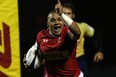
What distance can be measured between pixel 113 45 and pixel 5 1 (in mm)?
4793

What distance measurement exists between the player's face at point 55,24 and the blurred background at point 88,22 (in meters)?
2.46

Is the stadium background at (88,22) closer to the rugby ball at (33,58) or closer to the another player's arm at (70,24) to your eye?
the rugby ball at (33,58)

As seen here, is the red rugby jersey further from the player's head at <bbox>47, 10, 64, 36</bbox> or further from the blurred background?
the blurred background

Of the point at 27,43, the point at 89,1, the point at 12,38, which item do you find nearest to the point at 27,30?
the point at 27,43

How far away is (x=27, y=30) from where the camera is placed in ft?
31.9

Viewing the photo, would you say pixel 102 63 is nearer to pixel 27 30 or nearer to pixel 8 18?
pixel 27 30

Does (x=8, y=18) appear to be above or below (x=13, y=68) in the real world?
above

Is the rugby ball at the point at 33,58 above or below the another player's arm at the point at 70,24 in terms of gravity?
below

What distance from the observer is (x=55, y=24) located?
663 centimetres

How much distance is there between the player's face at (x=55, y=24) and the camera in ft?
21.7

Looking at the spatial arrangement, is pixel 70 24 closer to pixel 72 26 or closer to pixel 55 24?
pixel 72 26

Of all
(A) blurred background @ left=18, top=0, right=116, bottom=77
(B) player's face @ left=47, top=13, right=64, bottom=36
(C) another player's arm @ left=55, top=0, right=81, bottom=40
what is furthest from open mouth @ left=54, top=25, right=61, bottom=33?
(A) blurred background @ left=18, top=0, right=116, bottom=77

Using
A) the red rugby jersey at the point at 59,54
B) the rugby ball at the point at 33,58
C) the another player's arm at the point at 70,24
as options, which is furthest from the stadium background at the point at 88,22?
the another player's arm at the point at 70,24

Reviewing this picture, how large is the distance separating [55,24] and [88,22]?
424 cm
